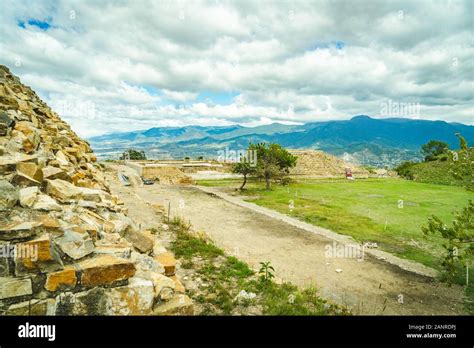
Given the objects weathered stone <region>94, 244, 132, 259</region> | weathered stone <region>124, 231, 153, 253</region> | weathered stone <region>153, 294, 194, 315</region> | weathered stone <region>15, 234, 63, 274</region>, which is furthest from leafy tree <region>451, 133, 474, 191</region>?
weathered stone <region>15, 234, 63, 274</region>

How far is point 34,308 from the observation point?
4.24m

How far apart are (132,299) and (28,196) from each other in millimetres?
3139

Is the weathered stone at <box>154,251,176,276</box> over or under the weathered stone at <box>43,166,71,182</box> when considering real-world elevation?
under

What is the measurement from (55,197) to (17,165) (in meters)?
1.09

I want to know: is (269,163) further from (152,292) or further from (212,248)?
(152,292)

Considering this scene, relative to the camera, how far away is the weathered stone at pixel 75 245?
4.94 m

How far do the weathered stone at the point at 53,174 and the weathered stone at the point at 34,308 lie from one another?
3958mm

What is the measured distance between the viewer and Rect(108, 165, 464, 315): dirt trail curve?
406 inches

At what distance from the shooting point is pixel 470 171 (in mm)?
9125

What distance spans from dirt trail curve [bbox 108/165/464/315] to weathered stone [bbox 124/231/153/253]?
5745 mm

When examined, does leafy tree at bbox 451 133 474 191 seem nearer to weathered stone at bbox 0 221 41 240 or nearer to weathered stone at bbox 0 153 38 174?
weathered stone at bbox 0 221 41 240

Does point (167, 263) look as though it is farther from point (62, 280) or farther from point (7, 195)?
point (7, 195)

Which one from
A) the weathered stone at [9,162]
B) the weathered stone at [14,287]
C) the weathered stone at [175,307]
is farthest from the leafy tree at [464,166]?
the weathered stone at [9,162]
